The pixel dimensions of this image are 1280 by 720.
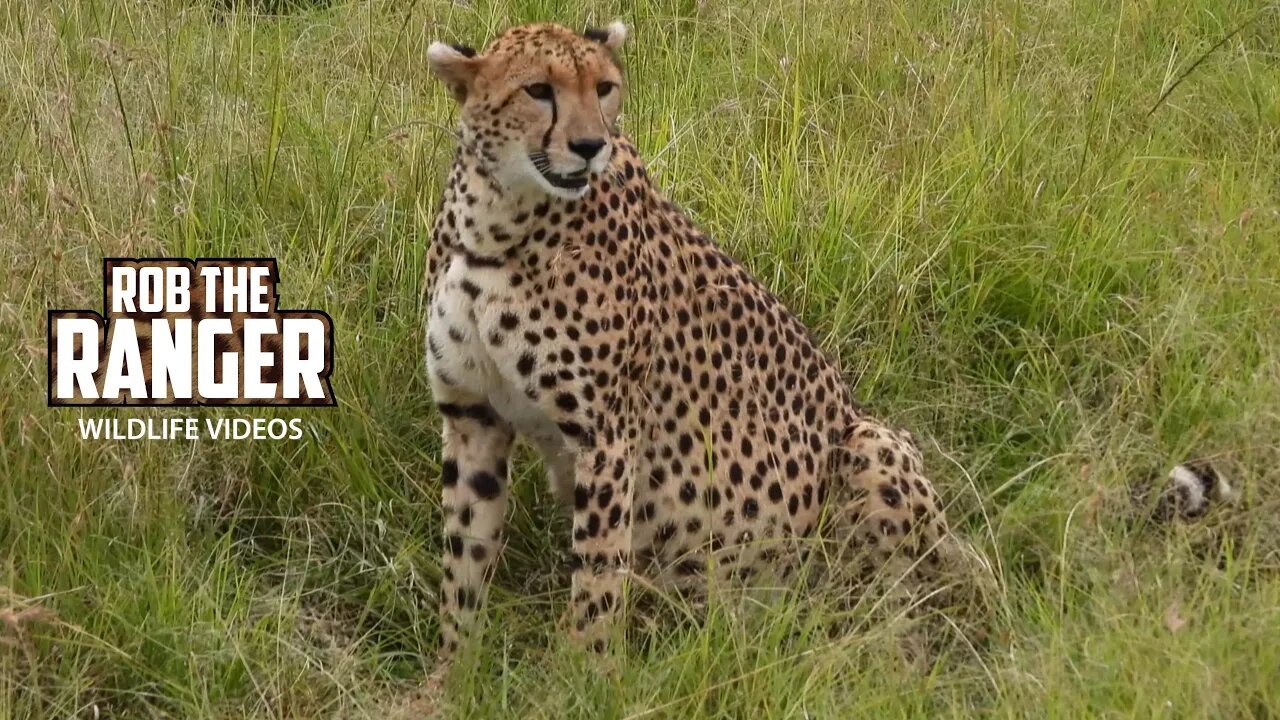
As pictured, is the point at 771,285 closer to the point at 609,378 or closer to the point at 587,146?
the point at 609,378

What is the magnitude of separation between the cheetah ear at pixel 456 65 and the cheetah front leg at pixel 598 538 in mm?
621

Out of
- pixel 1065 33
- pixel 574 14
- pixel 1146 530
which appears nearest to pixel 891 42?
pixel 1065 33

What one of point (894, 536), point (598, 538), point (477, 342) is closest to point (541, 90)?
point (477, 342)

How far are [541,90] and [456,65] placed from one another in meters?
0.15

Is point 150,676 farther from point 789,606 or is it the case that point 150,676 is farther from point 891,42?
point 891,42

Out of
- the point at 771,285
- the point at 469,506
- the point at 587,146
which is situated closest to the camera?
the point at 587,146

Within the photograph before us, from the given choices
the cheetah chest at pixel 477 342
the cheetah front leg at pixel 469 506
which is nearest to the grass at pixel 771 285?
the cheetah front leg at pixel 469 506

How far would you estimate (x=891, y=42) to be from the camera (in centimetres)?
431

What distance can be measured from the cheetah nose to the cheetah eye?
9 cm

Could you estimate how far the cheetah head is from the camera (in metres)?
2.70

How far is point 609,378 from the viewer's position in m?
2.86

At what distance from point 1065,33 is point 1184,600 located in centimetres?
210

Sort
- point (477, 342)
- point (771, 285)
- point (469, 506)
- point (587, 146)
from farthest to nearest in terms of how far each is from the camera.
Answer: point (771, 285)
point (469, 506)
point (477, 342)
point (587, 146)

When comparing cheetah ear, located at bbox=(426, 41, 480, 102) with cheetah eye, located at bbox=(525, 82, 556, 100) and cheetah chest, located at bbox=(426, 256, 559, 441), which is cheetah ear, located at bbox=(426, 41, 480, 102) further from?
cheetah chest, located at bbox=(426, 256, 559, 441)
